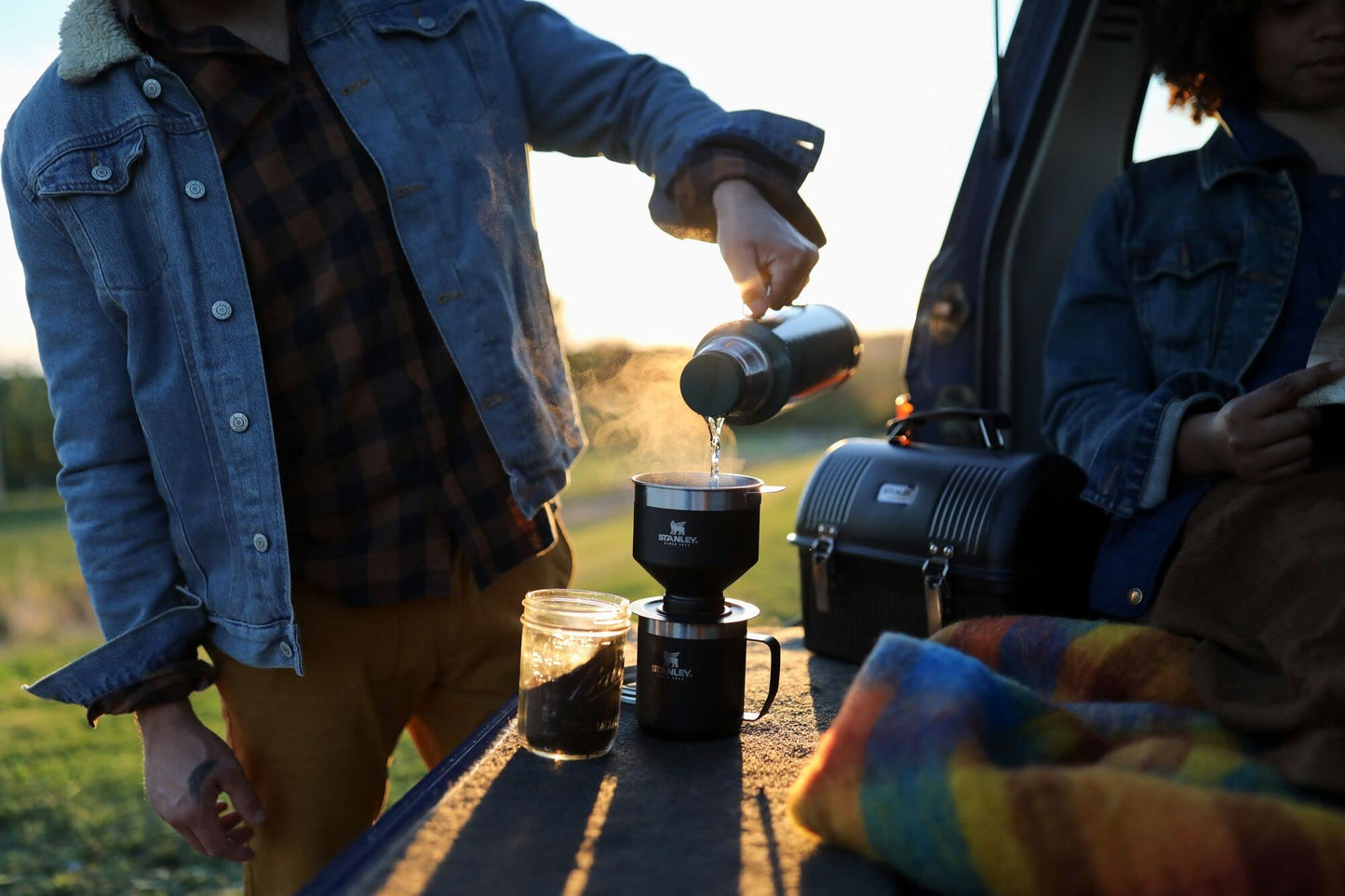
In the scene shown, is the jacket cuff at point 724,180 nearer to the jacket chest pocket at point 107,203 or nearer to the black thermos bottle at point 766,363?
the black thermos bottle at point 766,363

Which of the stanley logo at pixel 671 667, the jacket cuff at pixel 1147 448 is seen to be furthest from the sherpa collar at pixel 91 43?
the jacket cuff at pixel 1147 448

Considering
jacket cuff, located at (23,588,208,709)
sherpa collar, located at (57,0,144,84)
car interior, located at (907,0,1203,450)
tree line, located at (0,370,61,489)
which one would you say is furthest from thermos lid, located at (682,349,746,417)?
tree line, located at (0,370,61,489)

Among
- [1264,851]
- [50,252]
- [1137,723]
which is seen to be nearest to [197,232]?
[50,252]

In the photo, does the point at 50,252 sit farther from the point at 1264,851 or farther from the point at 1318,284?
Answer: the point at 1318,284

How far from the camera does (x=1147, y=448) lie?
1.83 metres

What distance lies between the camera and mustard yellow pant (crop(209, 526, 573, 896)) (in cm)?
183

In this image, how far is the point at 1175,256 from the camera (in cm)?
211

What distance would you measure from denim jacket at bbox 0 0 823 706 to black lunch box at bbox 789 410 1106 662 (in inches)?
25.9

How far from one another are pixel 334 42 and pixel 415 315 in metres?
0.47

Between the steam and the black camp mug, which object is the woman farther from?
the steam

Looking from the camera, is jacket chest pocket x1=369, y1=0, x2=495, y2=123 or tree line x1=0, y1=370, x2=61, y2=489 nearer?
jacket chest pocket x1=369, y1=0, x2=495, y2=123

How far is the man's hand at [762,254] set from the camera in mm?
1600

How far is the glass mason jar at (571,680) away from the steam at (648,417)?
0.46m

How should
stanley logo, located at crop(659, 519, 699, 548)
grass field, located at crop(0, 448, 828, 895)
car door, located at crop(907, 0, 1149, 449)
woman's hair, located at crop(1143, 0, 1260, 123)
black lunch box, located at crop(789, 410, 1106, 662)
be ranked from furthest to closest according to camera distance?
1. grass field, located at crop(0, 448, 828, 895)
2. car door, located at crop(907, 0, 1149, 449)
3. woman's hair, located at crop(1143, 0, 1260, 123)
4. black lunch box, located at crop(789, 410, 1106, 662)
5. stanley logo, located at crop(659, 519, 699, 548)
